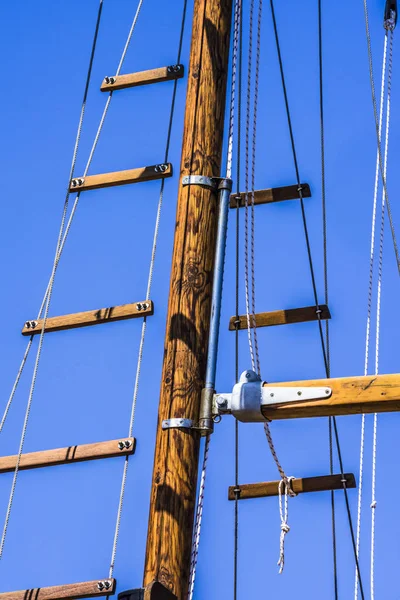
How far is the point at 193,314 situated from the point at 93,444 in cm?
283

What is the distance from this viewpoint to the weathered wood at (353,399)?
3.60 meters

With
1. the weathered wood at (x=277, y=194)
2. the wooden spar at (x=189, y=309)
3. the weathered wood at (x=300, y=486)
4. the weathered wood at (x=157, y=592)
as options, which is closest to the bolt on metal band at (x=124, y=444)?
the weathered wood at (x=300, y=486)

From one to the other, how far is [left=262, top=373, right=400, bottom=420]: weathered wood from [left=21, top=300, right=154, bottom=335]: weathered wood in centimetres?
326

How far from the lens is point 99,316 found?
7066 millimetres

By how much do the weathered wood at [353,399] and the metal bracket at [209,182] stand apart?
863mm

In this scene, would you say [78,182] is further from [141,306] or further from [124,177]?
[141,306]

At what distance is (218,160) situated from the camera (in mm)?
4340

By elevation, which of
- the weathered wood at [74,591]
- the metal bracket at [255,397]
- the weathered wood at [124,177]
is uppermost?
the weathered wood at [124,177]

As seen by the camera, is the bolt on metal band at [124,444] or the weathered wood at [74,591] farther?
the bolt on metal band at [124,444]

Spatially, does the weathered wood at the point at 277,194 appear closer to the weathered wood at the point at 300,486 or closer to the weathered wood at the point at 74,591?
the weathered wood at the point at 300,486

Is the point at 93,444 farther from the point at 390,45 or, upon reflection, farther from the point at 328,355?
the point at 390,45

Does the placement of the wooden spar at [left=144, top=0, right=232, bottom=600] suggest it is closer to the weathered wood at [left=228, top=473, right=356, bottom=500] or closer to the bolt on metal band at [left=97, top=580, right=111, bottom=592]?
the bolt on metal band at [left=97, top=580, right=111, bottom=592]

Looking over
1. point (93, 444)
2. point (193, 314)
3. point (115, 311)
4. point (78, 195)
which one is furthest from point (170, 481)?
point (78, 195)

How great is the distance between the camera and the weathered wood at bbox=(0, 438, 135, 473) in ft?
21.5
